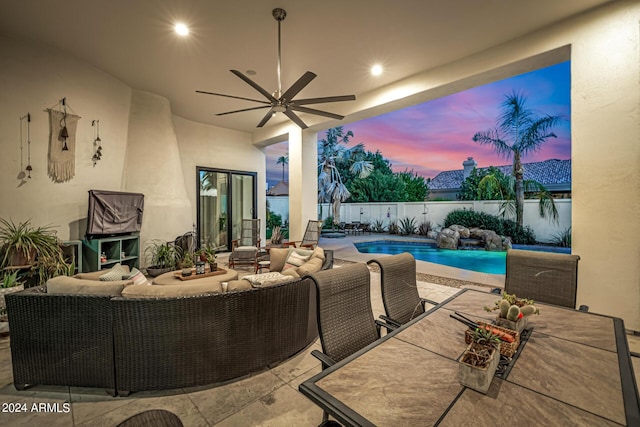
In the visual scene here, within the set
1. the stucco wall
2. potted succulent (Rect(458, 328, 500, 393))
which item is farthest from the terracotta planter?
the stucco wall

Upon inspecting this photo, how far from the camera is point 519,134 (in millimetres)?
9617

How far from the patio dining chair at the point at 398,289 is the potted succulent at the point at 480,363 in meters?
0.71

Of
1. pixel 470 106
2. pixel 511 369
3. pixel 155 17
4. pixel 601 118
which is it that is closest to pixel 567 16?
pixel 601 118

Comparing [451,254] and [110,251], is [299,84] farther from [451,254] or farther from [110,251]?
[451,254]

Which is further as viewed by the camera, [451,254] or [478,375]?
[451,254]

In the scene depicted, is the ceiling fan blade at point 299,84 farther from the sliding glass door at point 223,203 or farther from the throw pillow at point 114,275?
the sliding glass door at point 223,203

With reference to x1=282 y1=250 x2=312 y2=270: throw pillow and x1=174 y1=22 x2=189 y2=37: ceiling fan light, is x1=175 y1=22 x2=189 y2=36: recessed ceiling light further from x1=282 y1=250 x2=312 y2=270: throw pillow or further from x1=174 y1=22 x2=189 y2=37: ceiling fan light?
x1=282 y1=250 x2=312 y2=270: throw pillow

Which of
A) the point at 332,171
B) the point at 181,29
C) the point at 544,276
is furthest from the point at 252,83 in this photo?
the point at 332,171

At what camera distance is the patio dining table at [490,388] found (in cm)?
86

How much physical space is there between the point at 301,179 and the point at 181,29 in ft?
12.0

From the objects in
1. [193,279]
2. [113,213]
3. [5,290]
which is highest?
[113,213]

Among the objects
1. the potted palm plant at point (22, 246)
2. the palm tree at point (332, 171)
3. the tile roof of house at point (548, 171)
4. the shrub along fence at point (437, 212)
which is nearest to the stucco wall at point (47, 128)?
the potted palm plant at point (22, 246)

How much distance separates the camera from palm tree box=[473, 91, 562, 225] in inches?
362

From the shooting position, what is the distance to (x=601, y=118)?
305cm
